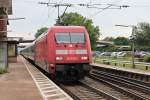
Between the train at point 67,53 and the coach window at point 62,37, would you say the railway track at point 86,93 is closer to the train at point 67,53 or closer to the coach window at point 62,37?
the train at point 67,53

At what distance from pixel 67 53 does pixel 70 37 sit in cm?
114

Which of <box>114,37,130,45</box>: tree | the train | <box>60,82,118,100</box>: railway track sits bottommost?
<box>60,82,118,100</box>: railway track

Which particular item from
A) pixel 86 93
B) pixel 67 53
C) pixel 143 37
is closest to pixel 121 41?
pixel 143 37

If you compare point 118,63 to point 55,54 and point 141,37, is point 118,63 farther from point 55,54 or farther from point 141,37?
point 141,37

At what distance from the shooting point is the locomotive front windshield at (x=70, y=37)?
2537 centimetres

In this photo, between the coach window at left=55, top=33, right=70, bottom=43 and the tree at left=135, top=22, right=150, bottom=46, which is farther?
the tree at left=135, top=22, right=150, bottom=46

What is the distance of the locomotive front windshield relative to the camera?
25.4 metres

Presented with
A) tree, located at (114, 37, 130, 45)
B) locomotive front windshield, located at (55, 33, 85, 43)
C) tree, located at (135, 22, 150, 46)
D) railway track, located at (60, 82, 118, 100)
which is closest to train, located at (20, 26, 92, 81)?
locomotive front windshield, located at (55, 33, 85, 43)

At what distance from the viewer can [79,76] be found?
2545 cm

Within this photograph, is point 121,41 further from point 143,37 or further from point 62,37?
point 62,37

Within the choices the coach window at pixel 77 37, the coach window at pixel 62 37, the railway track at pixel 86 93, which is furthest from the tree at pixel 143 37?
the railway track at pixel 86 93

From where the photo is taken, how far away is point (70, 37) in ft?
83.8

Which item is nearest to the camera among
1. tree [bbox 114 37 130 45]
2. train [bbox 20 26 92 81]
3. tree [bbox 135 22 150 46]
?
train [bbox 20 26 92 81]

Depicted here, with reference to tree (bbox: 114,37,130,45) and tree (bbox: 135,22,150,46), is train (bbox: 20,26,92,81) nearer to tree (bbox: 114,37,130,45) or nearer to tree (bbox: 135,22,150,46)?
tree (bbox: 135,22,150,46)
